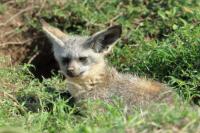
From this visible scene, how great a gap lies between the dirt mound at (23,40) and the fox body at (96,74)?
199 centimetres

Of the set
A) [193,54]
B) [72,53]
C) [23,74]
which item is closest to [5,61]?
[23,74]

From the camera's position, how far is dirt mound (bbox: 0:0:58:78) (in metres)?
9.04

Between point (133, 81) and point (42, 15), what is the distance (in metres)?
2.89

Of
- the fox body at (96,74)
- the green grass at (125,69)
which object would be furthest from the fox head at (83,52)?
the green grass at (125,69)

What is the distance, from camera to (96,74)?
686 cm

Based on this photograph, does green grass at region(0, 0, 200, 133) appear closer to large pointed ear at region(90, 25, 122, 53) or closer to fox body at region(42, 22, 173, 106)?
fox body at region(42, 22, 173, 106)

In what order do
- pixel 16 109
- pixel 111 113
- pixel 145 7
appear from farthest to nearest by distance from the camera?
1. pixel 145 7
2. pixel 16 109
3. pixel 111 113

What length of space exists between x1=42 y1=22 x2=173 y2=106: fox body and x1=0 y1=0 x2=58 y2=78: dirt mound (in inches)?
78.3

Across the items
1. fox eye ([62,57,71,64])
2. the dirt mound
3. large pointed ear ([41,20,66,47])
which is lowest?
the dirt mound

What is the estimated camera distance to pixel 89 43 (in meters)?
6.94

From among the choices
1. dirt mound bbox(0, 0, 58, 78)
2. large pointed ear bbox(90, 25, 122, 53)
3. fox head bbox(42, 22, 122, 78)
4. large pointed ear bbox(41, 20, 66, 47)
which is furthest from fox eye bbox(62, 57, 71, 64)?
dirt mound bbox(0, 0, 58, 78)

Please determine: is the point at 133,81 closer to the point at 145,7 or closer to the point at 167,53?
the point at 167,53

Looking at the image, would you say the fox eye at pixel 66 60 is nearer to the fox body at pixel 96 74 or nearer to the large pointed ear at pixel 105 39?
the fox body at pixel 96 74

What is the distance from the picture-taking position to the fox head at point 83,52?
269 inches
